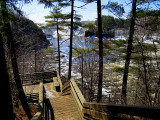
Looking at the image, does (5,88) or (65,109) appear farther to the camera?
(65,109)

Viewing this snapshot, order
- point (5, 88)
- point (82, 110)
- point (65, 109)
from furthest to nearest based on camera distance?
point (65, 109)
point (82, 110)
point (5, 88)

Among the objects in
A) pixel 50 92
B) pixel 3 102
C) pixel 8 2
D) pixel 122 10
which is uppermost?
pixel 122 10

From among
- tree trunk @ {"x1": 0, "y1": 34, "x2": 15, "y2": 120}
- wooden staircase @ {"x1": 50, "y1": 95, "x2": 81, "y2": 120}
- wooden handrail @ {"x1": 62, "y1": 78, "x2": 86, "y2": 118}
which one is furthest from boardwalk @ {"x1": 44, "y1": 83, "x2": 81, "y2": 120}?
tree trunk @ {"x1": 0, "y1": 34, "x2": 15, "y2": 120}

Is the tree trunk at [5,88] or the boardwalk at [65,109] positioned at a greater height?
the tree trunk at [5,88]

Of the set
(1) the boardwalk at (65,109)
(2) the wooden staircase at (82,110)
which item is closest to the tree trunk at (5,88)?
(2) the wooden staircase at (82,110)

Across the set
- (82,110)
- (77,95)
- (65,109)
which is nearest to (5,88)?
(82,110)

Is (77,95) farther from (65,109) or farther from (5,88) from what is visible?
(5,88)

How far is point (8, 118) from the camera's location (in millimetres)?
3348

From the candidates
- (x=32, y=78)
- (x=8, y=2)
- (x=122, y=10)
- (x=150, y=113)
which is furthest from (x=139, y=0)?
(x=32, y=78)

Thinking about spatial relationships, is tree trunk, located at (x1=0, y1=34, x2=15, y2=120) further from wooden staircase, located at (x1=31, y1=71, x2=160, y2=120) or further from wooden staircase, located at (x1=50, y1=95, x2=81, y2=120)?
wooden staircase, located at (x1=50, y1=95, x2=81, y2=120)

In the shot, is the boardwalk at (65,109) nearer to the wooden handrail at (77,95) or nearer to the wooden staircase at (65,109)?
the wooden staircase at (65,109)

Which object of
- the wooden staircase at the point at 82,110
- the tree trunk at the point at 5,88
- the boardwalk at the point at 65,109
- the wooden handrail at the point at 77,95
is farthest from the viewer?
the boardwalk at the point at 65,109

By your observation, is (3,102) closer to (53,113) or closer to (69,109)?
(53,113)

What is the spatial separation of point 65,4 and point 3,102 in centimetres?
996
